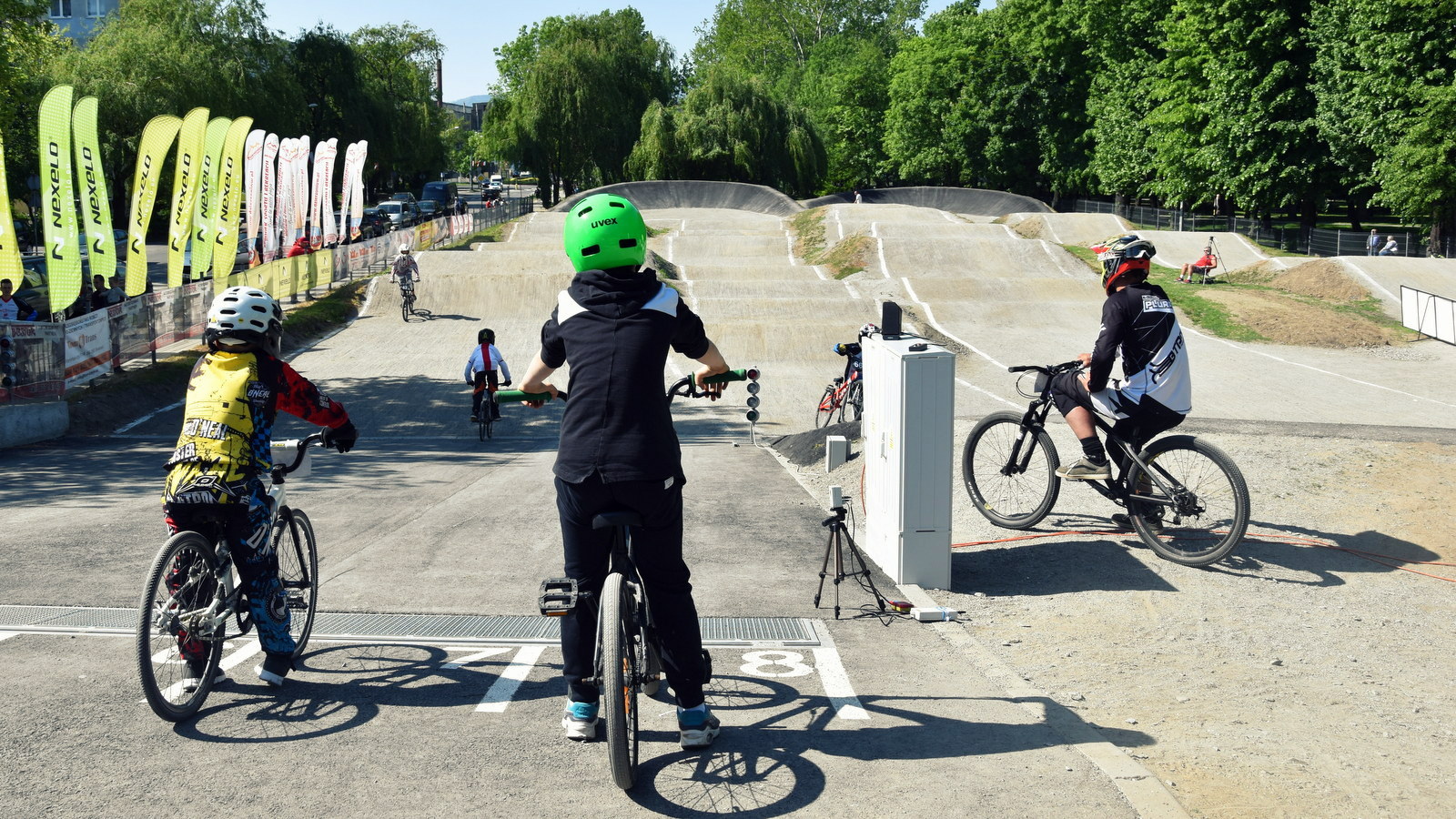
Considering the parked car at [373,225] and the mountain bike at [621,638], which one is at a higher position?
the parked car at [373,225]

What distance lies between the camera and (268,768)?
12.9 ft

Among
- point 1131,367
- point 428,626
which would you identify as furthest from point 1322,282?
point 428,626

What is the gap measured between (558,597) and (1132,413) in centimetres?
457

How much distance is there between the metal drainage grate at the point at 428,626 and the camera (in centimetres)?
555

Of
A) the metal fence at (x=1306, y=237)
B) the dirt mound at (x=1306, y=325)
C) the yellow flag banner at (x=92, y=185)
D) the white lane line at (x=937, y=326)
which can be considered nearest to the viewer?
the yellow flag banner at (x=92, y=185)

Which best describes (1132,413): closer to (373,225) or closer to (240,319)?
(240,319)

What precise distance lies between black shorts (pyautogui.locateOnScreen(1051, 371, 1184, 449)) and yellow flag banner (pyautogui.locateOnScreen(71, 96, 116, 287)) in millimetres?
16852

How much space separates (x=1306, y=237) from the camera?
1713 inches

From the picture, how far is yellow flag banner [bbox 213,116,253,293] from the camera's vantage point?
77.9 feet

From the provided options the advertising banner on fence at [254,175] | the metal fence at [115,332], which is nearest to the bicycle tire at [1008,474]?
the metal fence at [115,332]

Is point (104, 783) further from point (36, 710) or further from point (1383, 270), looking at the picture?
point (1383, 270)

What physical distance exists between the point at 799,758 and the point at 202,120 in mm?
22732

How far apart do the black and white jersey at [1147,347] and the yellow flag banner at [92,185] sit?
677 inches

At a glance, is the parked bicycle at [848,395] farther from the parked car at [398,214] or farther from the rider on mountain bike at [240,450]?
the parked car at [398,214]
